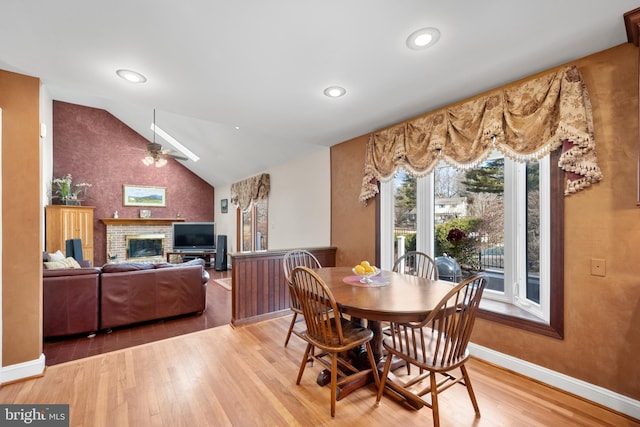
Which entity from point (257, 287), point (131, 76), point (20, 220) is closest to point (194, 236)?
point (257, 287)

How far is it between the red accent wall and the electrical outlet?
8.26 m

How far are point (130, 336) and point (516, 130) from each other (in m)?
4.26

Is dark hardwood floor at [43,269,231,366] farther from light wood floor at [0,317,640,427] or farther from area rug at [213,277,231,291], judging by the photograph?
area rug at [213,277,231,291]

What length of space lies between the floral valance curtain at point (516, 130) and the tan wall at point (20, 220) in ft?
10.7

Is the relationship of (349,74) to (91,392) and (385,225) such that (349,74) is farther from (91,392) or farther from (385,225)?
(91,392)

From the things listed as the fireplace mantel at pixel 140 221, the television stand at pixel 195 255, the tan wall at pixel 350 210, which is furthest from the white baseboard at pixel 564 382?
the fireplace mantel at pixel 140 221

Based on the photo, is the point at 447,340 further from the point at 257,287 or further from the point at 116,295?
the point at 116,295

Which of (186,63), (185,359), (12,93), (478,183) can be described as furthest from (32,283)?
(478,183)

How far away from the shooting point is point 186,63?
1956mm

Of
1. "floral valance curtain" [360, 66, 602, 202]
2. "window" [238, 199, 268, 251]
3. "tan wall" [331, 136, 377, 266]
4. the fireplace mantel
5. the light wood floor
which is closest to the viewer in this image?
the light wood floor

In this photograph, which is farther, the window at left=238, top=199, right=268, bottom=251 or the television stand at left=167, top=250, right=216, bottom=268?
the television stand at left=167, top=250, right=216, bottom=268

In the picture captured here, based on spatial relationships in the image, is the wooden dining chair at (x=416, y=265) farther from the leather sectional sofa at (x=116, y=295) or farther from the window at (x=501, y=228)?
the leather sectional sofa at (x=116, y=295)

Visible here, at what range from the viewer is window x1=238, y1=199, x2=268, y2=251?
20.4ft

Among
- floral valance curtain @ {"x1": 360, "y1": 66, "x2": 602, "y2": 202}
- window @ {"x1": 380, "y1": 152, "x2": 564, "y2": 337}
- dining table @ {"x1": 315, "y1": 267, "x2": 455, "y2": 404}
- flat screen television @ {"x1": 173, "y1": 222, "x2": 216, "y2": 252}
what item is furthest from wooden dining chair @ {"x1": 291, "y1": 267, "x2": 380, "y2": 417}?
flat screen television @ {"x1": 173, "y1": 222, "x2": 216, "y2": 252}
